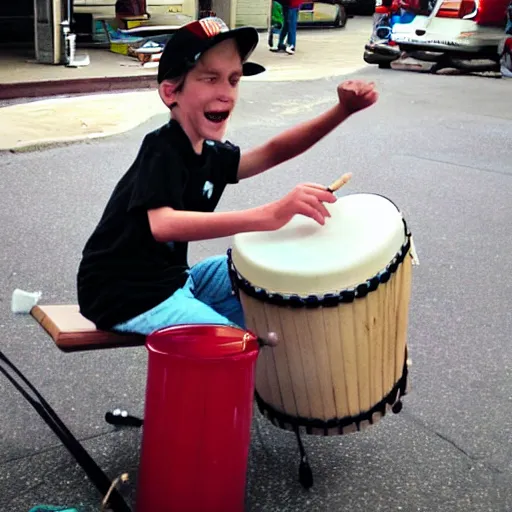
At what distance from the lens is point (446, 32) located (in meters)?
12.0

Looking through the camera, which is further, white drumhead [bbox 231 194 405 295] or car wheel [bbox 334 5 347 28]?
car wheel [bbox 334 5 347 28]

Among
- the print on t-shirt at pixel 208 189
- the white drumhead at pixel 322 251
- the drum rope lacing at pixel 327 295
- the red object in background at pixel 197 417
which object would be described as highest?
the print on t-shirt at pixel 208 189

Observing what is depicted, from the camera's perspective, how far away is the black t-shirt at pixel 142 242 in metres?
2.40

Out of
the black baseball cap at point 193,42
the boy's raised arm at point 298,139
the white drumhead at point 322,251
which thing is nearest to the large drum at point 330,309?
the white drumhead at point 322,251

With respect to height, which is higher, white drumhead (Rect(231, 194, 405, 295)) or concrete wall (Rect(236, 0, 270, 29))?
white drumhead (Rect(231, 194, 405, 295))

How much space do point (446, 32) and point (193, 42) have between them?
10336 millimetres

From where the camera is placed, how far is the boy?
7.64 feet

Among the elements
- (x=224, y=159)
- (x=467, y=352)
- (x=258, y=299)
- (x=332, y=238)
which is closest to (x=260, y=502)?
(x=258, y=299)

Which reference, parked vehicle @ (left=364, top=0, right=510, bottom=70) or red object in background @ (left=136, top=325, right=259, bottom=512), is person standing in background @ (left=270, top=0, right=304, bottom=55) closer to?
parked vehicle @ (left=364, top=0, right=510, bottom=70)

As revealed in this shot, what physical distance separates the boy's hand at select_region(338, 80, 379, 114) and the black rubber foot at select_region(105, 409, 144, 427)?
52.1 inches

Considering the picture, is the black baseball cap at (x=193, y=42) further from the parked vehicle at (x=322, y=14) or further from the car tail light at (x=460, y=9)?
the parked vehicle at (x=322, y=14)

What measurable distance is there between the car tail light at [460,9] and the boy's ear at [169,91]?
1035 centimetres

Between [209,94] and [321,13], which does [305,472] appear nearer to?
[209,94]

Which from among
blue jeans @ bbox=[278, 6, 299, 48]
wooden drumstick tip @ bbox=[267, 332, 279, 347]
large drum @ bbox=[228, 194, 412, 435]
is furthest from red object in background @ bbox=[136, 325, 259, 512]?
blue jeans @ bbox=[278, 6, 299, 48]
